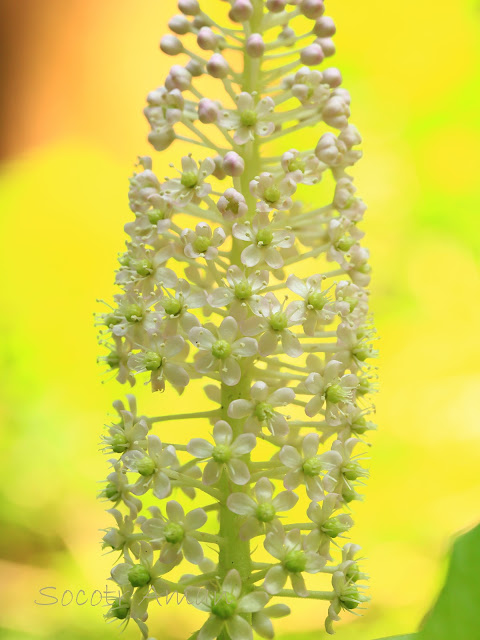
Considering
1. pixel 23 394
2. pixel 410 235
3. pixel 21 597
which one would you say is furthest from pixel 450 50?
pixel 21 597

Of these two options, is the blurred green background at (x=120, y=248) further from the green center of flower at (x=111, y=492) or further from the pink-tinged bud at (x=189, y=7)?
the pink-tinged bud at (x=189, y=7)

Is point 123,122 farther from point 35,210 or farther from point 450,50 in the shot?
point 450,50

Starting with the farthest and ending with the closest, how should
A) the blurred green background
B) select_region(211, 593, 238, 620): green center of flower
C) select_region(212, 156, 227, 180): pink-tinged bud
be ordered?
the blurred green background, select_region(212, 156, 227, 180): pink-tinged bud, select_region(211, 593, 238, 620): green center of flower

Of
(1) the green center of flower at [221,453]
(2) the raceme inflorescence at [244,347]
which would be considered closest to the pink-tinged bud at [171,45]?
(2) the raceme inflorescence at [244,347]

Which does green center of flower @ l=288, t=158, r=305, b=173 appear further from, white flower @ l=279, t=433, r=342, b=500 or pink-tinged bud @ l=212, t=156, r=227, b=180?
white flower @ l=279, t=433, r=342, b=500

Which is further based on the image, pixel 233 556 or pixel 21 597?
pixel 21 597

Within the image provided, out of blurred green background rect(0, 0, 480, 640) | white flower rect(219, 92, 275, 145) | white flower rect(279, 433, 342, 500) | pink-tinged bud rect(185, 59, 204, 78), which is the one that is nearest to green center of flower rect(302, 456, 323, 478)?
white flower rect(279, 433, 342, 500)

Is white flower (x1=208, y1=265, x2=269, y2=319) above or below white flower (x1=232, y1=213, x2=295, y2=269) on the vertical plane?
below
